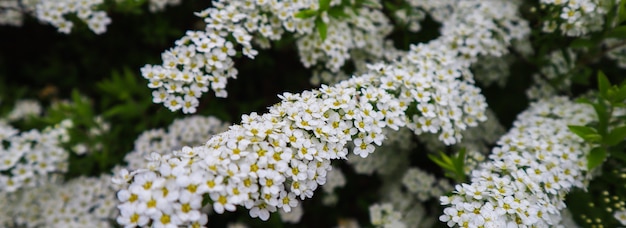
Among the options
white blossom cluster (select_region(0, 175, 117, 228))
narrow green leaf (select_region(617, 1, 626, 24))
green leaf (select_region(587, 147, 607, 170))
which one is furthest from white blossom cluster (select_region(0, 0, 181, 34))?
narrow green leaf (select_region(617, 1, 626, 24))

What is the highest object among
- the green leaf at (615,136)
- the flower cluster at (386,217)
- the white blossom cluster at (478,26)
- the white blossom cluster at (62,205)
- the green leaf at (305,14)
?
the white blossom cluster at (478,26)

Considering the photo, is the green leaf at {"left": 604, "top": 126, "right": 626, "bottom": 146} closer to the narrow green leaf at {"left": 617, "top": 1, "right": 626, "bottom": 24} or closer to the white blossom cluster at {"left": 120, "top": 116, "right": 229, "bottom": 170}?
the narrow green leaf at {"left": 617, "top": 1, "right": 626, "bottom": 24}

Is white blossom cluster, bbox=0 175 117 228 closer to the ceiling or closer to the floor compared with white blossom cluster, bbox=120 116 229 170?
closer to the floor

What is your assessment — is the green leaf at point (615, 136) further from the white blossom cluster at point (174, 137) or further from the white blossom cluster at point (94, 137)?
the white blossom cluster at point (94, 137)

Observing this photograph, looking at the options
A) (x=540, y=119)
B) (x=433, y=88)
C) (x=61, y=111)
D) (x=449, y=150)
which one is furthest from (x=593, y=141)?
(x=61, y=111)

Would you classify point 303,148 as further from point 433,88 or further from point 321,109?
point 433,88

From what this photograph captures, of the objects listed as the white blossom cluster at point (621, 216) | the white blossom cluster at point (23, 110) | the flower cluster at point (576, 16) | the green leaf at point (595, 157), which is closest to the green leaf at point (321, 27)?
the flower cluster at point (576, 16)
